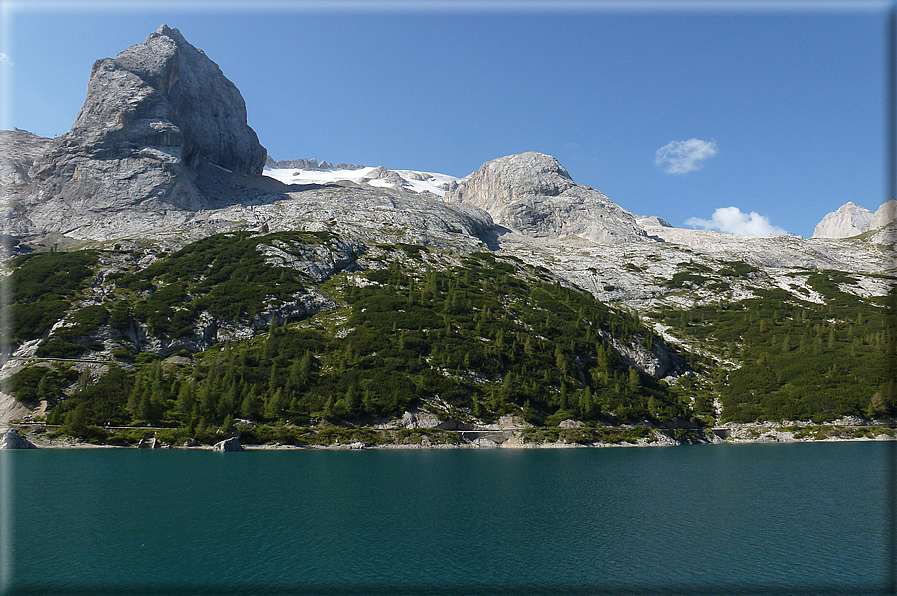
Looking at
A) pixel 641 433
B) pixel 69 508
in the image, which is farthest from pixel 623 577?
pixel 641 433

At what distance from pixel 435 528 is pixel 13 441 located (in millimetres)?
72486

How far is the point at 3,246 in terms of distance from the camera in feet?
498

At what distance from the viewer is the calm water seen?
28.2m

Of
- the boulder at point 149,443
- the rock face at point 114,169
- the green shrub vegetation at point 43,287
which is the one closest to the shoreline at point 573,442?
the boulder at point 149,443

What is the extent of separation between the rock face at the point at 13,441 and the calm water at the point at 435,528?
41.9 ft

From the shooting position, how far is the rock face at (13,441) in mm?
73519

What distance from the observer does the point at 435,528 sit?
37.7 m

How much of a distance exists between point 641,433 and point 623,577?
74.6m

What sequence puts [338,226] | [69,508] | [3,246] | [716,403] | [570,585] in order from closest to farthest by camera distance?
[570,585] < [69,508] < [716,403] < [3,246] < [338,226]

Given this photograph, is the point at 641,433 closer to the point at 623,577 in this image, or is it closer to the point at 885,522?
the point at 885,522

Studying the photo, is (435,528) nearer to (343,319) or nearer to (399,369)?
(399,369)

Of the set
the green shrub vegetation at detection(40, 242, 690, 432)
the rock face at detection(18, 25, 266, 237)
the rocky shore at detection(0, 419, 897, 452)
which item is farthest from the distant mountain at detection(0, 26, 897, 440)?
the rocky shore at detection(0, 419, 897, 452)

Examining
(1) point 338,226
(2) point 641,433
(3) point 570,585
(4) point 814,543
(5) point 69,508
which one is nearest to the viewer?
(3) point 570,585

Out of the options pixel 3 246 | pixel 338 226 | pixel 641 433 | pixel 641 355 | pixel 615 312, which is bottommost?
pixel 641 433
